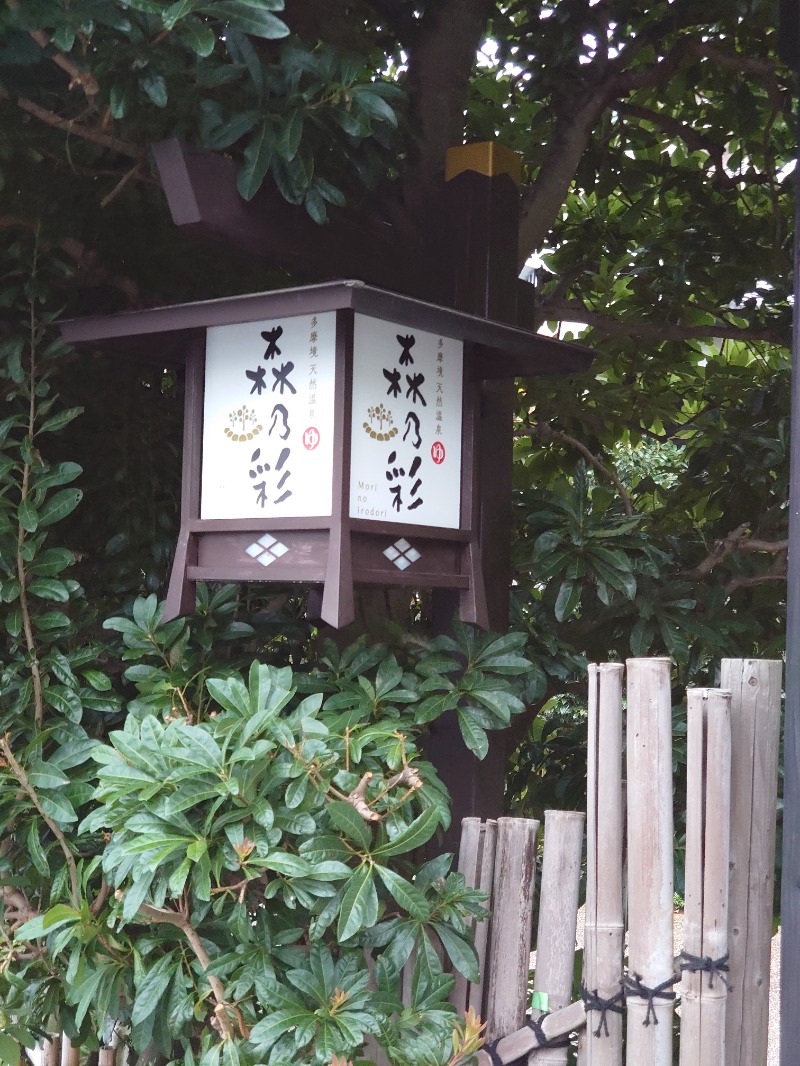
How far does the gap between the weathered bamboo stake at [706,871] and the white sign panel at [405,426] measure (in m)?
0.62

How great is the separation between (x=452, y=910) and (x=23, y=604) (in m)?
1.11

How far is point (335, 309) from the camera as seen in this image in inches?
75.0

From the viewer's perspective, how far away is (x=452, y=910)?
1.96 meters

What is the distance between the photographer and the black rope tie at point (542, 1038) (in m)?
2.03

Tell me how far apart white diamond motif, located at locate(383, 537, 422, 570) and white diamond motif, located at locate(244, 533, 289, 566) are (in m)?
0.20

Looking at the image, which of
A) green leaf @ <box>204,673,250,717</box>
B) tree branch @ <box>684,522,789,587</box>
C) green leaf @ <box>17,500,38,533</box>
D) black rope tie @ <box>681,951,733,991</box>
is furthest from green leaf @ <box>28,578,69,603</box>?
tree branch @ <box>684,522,789,587</box>

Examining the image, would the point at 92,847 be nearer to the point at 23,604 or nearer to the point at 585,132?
the point at 23,604

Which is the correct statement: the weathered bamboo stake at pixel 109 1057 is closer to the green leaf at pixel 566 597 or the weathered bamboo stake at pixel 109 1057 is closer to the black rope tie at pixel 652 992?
the black rope tie at pixel 652 992

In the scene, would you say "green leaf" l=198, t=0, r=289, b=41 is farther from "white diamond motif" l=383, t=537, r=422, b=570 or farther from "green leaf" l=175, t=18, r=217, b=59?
"white diamond motif" l=383, t=537, r=422, b=570

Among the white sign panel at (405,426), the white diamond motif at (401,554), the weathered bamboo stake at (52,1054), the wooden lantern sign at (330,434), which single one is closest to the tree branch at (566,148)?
the wooden lantern sign at (330,434)

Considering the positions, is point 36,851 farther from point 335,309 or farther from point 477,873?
point 335,309

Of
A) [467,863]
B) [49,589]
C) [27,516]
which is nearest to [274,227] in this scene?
[27,516]

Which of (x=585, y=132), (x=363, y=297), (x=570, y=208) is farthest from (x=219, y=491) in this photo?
(x=570, y=208)

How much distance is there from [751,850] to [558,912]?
0.39m
